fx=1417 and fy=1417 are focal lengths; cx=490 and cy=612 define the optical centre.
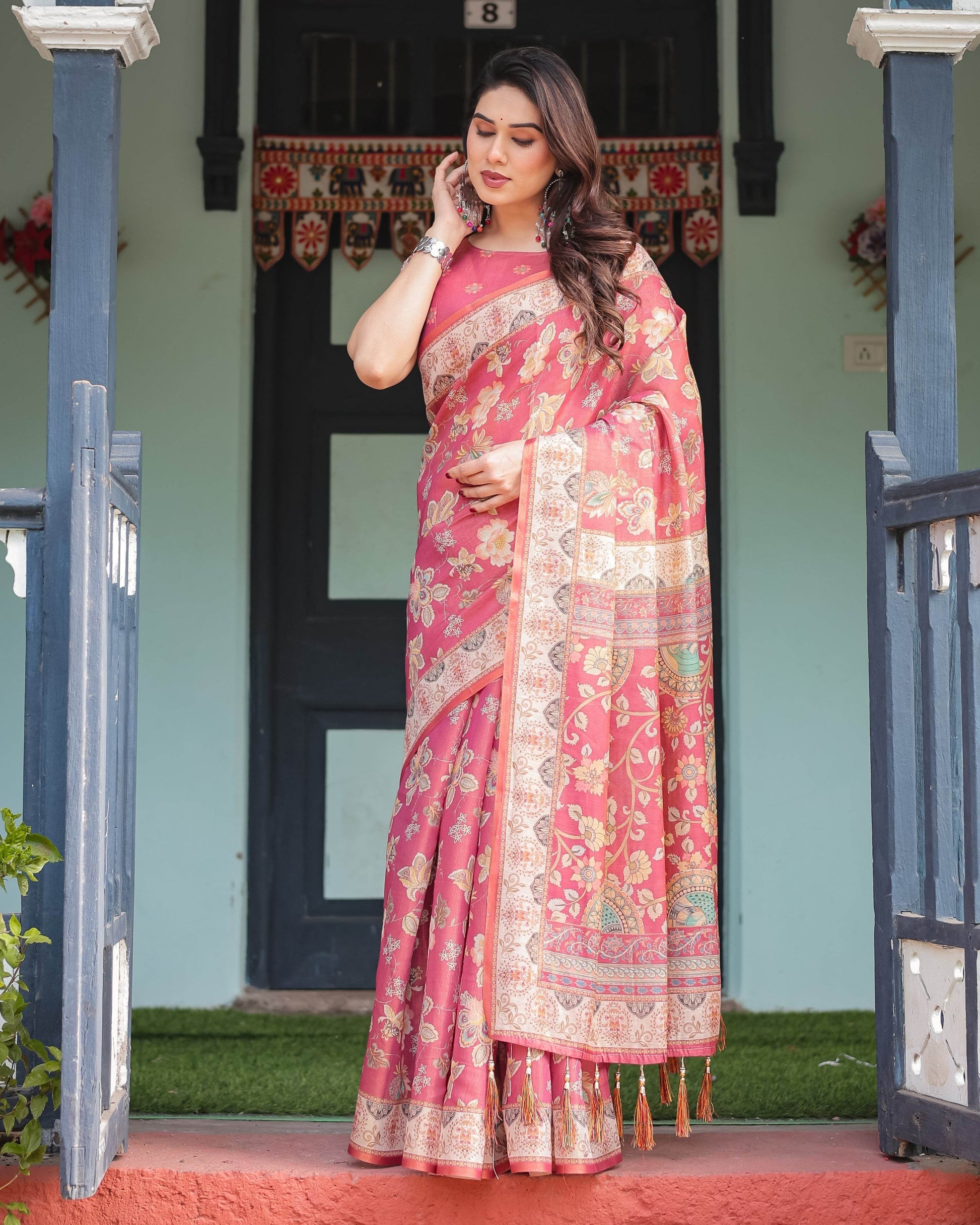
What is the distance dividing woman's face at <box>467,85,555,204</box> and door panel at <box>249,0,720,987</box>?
204cm

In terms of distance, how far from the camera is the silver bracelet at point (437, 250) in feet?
8.21

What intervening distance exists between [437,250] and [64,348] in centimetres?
67

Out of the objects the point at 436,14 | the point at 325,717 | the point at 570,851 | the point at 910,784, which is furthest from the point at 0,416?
the point at 910,784

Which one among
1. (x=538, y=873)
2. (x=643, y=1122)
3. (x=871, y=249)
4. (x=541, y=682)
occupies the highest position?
(x=871, y=249)

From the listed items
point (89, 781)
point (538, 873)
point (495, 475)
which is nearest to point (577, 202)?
point (495, 475)

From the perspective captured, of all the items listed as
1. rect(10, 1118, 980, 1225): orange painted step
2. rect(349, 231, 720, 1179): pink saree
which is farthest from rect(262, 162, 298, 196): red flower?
rect(10, 1118, 980, 1225): orange painted step

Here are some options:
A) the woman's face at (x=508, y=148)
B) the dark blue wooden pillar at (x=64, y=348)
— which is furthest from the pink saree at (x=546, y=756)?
the dark blue wooden pillar at (x=64, y=348)

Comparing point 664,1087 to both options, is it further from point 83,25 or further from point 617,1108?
point 83,25

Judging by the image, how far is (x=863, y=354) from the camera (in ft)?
14.5

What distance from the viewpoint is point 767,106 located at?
4367 millimetres

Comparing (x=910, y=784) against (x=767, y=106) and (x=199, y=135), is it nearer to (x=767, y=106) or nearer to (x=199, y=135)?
(x=767, y=106)

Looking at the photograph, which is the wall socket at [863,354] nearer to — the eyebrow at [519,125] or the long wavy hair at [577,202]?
the long wavy hair at [577,202]

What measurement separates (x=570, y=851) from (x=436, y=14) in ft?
10.5

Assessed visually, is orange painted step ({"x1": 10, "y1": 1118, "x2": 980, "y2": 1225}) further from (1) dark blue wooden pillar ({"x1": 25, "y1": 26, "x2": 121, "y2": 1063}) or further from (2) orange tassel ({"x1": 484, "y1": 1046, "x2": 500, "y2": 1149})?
(1) dark blue wooden pillar ({"x1": 25, "y1": 26, "x2": 121, "y2": 1063})
